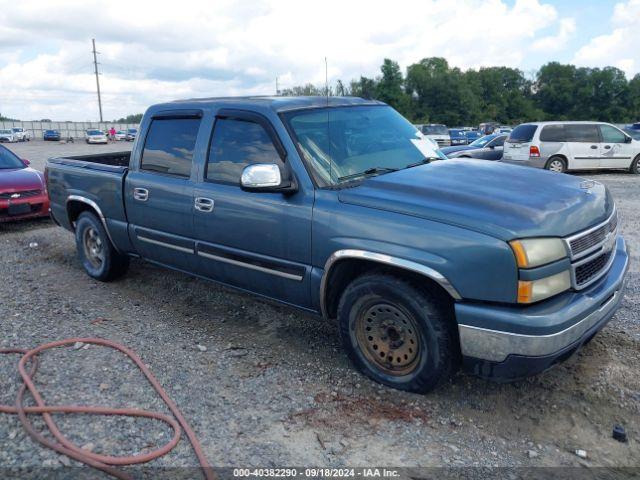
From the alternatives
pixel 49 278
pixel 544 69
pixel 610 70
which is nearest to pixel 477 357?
pixel 49 278

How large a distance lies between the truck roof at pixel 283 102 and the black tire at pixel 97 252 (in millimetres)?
1748

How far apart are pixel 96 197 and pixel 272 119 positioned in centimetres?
244

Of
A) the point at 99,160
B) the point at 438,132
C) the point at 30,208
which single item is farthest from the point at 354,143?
the point at 438,132

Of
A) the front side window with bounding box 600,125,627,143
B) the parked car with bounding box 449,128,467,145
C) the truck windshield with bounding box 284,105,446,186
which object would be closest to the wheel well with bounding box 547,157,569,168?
the front side window with bounding box 600,125,627,143

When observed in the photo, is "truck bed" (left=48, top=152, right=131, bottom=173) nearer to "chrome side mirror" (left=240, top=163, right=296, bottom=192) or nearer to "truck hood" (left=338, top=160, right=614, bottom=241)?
"chrome side mirror" (left=240, top=163, right=296, bottom=192)

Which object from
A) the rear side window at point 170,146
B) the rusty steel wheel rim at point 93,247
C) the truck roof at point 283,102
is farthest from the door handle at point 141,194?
the rusty steel wheel rim at point 93,247

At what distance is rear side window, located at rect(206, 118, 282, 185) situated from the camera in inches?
154

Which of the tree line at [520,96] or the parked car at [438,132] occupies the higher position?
the tree line at [520,96]

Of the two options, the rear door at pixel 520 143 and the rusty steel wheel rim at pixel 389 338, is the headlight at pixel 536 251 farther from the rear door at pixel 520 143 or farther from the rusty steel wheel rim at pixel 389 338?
the rear door at pixel 520 143

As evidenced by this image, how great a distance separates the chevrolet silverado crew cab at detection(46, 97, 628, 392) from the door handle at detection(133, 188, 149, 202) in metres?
0.02

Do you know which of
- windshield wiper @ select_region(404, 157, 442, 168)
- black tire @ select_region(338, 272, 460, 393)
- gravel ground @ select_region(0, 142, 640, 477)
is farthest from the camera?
windshield wiper @ select_region(404, 157, 442, 168)

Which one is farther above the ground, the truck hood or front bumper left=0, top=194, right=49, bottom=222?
the truck hood

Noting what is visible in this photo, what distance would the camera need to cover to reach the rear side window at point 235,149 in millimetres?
3906

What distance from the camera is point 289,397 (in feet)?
11.3
